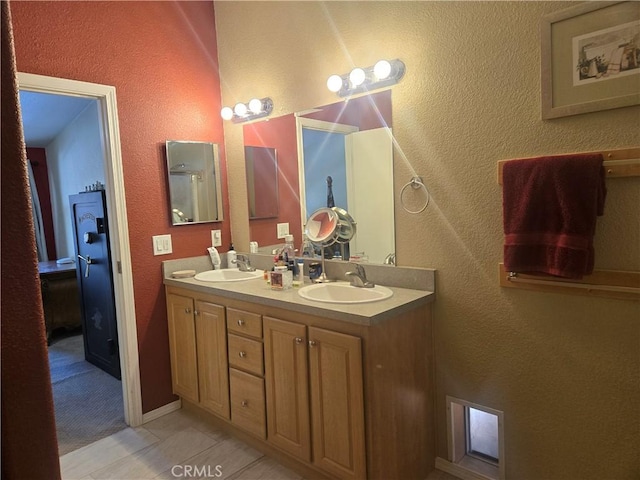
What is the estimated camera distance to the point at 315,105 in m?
2.57

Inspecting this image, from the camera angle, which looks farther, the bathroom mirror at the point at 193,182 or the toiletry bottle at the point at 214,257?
the toiletry bottle at the point at 214,257

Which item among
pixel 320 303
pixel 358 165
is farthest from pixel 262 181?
pixel 320 303

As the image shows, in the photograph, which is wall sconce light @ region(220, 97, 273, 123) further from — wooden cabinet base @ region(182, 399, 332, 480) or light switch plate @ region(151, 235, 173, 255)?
wooden cabinet base @ region(182, 399, 332, 480)

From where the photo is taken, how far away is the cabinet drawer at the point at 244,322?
7.39 feet

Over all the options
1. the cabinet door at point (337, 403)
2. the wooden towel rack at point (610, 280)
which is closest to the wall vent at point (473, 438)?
the cabinet door at point (337, 403)

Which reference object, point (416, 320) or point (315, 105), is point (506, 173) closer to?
point (416, 320)

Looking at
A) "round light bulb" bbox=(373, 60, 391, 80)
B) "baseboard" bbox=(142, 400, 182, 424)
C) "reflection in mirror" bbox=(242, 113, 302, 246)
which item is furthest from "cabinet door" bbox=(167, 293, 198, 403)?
"round light bulb" bbox=(373, 60, 391, 80)

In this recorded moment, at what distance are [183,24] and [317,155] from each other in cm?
133

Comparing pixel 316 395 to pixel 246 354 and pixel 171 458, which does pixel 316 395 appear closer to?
pixel 246 354

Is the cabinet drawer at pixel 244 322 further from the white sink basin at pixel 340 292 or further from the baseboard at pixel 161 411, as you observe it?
the baseboard at pixel 161 411

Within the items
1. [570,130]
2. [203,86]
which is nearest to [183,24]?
[203,86]

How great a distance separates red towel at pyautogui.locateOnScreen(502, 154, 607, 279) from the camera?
5.12 feet

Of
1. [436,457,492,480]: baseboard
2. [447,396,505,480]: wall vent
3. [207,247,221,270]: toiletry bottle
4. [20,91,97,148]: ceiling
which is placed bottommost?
[436,457,492,480]: baseboard

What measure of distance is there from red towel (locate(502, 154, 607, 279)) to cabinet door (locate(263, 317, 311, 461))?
1.01 metres
